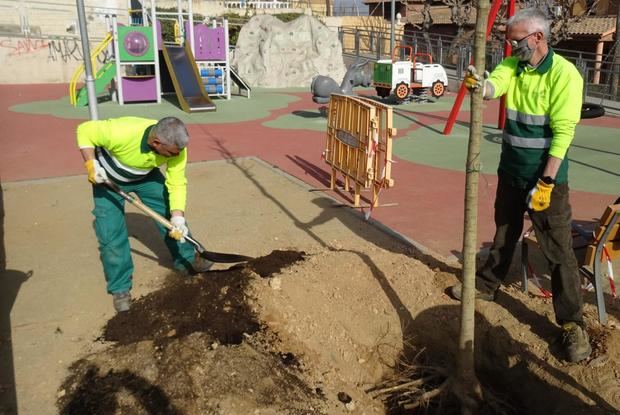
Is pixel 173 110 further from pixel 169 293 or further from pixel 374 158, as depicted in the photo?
pixel 169 293

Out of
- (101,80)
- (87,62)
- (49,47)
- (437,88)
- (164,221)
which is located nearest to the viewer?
(164,221)

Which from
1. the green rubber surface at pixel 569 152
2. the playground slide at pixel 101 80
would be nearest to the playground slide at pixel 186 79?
the playground slide at pixel 101 80

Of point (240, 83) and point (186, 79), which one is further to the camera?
point (240, 83)

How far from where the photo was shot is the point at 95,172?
396 cm

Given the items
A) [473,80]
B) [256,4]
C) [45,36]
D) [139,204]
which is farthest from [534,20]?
[256,4]

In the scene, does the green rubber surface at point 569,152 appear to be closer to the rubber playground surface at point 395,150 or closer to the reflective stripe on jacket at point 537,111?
the rubber playground surface at point 395,150

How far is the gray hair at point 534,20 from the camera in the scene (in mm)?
3227

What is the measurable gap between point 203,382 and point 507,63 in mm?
2583

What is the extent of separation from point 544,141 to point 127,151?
275cm

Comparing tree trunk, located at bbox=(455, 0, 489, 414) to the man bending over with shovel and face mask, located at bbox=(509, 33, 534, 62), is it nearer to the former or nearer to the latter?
face mask, located at bbox=(509, 33, 534, 62)

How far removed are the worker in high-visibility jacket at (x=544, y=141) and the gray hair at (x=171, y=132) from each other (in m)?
1.94

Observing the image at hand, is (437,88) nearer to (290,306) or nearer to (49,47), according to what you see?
(290,306)

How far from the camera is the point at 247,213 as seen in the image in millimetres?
6457

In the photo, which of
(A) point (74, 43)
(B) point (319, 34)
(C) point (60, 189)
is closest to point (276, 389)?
(C) point (60, 189)
